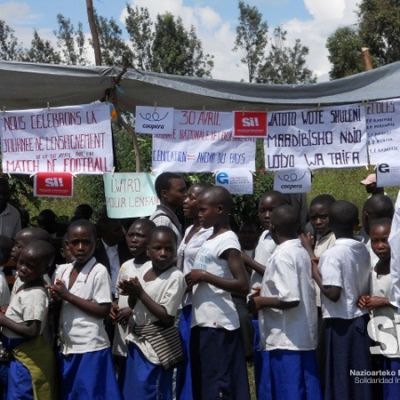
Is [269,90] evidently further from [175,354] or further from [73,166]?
[175,354]

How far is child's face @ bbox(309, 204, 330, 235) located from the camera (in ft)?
16.3

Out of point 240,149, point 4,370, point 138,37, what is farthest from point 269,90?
point 138,37

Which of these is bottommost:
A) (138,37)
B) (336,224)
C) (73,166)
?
(336,224)

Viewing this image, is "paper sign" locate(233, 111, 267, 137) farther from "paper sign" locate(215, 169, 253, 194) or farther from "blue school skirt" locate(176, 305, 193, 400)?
"blue school skirt" locate(176, 305, 193, 400)

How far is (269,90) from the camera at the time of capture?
5.26m

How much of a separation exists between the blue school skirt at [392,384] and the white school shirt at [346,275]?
1.04ft

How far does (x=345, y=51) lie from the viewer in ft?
86.1

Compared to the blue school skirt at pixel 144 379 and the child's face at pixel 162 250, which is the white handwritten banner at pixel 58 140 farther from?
the blue school skirt at pixel 144 379

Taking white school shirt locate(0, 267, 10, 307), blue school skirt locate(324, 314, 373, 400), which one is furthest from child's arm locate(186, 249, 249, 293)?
white school shirt locate(0, 267, 10, 307)

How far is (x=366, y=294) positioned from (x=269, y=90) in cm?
172

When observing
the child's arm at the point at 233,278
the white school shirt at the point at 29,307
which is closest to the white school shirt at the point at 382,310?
the child's arm at the point at 233,278

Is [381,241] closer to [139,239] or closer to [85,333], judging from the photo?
[139,239]

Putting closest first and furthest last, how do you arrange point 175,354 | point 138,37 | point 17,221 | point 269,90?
point 175,354 < point 269,90 < point 17,221 < point 138,37

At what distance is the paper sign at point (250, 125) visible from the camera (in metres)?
5.48
